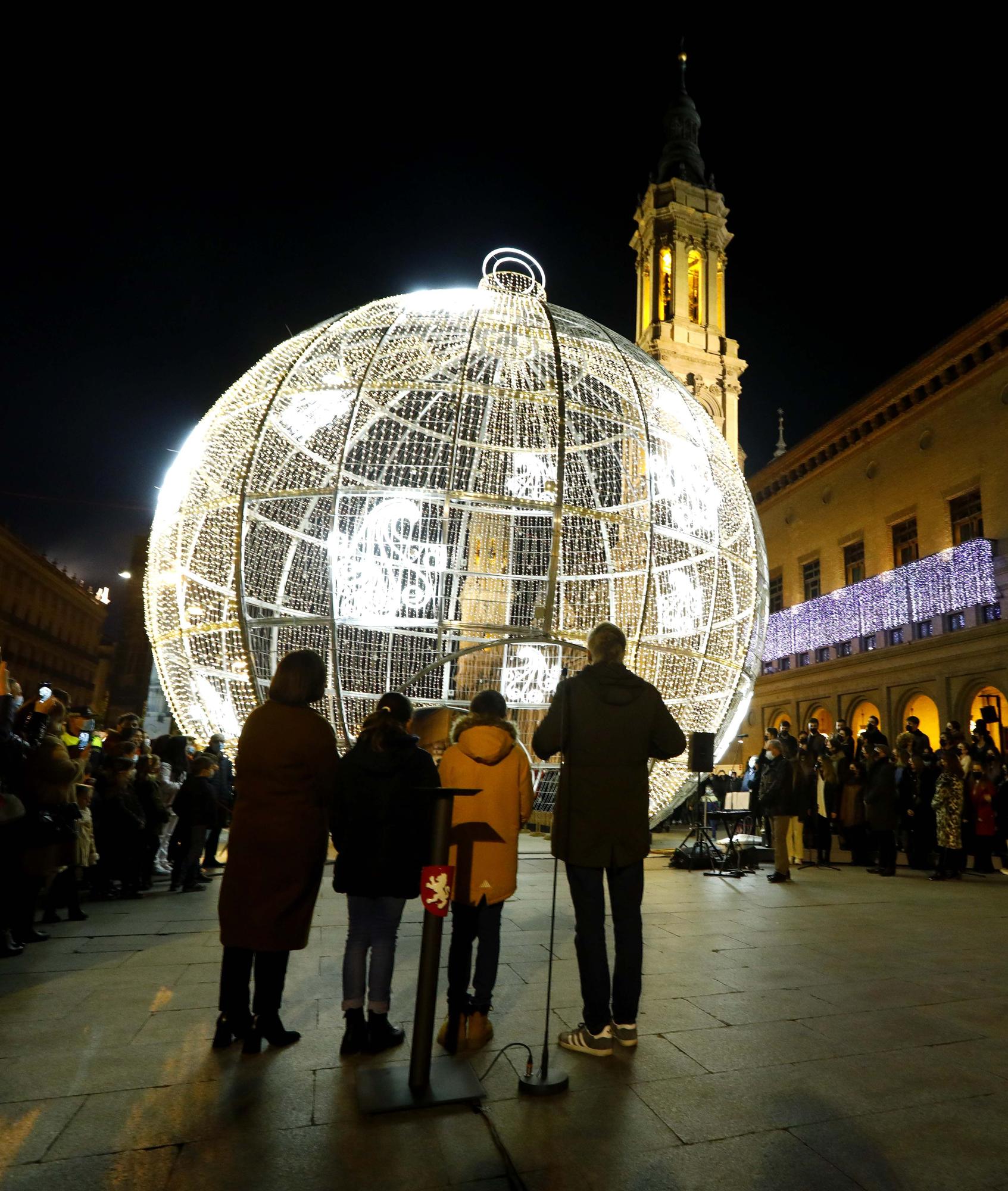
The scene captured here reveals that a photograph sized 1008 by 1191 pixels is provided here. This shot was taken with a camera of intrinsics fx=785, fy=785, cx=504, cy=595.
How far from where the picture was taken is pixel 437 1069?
114 inches

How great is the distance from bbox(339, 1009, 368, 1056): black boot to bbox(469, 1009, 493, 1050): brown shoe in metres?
0.44

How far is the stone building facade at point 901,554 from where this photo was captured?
22.1 meters

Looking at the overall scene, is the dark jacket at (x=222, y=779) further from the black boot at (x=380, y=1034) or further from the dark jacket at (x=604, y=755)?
Answer: the dark jacket at (x=604, y=755)

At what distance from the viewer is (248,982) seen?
3.22m

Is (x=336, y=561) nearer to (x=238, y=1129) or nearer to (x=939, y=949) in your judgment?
(x=238, y=1129)

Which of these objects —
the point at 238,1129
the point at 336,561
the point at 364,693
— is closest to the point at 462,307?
the point at 336,561

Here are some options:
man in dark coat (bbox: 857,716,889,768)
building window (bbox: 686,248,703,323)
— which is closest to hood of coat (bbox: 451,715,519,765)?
man in dark coat (bbox: 857,716,889,768)

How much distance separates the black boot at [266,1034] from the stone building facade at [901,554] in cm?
2126

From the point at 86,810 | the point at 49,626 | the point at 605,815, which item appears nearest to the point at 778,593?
the point at 86,810

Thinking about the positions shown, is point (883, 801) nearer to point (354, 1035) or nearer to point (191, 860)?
point (191, 860)

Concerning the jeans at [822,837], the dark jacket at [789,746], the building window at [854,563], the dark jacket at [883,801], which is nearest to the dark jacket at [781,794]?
the dark jacket at [789,746]

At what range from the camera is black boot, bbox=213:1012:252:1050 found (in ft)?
10.4

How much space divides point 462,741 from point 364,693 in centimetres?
368

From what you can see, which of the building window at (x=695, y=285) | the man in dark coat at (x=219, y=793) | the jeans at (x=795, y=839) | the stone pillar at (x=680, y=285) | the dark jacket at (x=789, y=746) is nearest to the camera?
the man in dark coat at (x=219, y=793)
